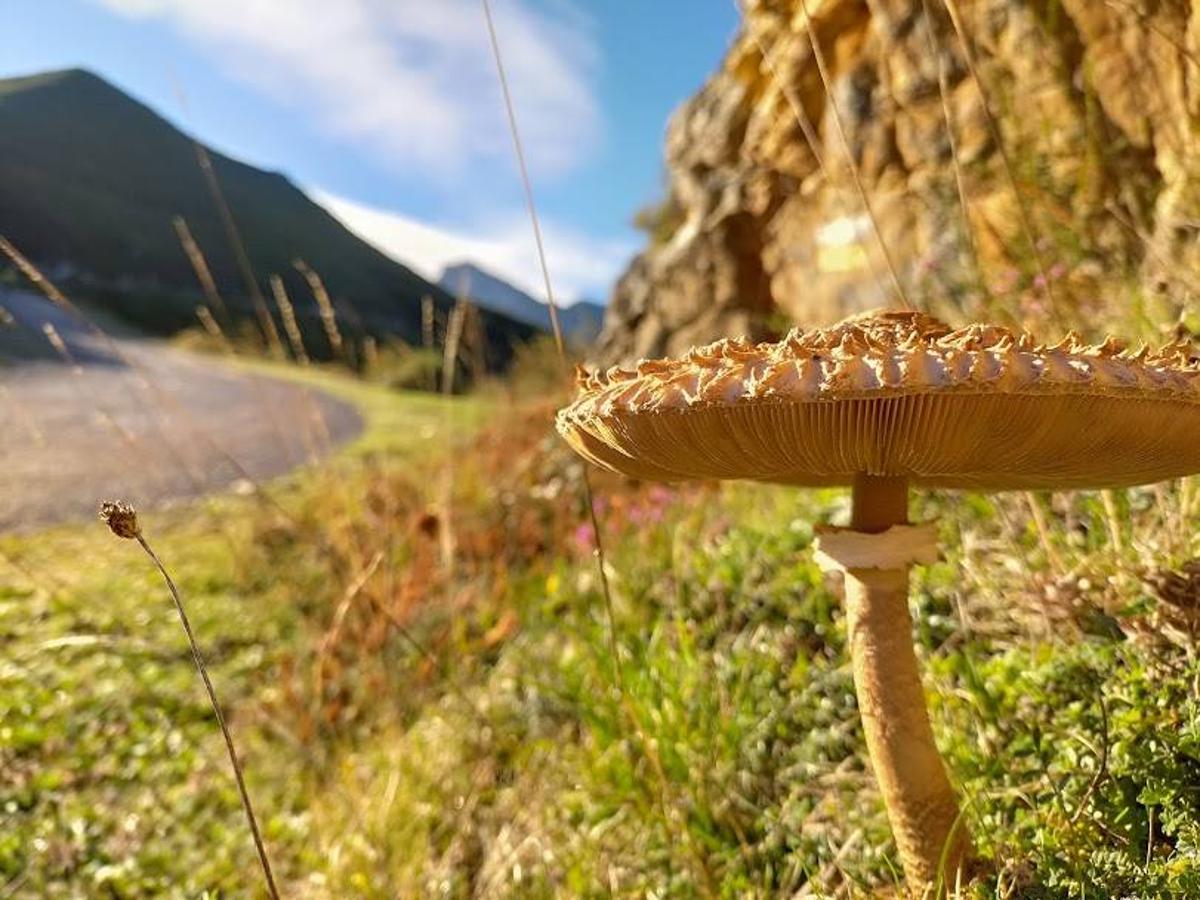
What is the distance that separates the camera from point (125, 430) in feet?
14.7

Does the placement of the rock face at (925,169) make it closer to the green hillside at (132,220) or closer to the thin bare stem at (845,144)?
the thin bare stem at (845,144)

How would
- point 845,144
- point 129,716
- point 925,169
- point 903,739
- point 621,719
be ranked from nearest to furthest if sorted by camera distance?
point 903,739
point 845,144
point 621,719
point 129,716
point 925,169

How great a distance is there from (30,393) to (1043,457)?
9088 mm

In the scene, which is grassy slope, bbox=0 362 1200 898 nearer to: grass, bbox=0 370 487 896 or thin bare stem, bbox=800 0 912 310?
grass, bbox=0 370 487 896

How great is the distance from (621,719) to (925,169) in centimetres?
471

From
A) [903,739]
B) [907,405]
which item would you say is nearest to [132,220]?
[903,739]

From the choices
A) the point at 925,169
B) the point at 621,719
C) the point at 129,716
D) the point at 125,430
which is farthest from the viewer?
the point at 925,169

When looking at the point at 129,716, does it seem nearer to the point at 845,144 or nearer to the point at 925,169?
the point at 845,144

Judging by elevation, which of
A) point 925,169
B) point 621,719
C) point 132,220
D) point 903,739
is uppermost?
point 132,220

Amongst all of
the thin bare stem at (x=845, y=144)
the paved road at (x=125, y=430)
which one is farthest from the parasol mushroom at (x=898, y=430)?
the paved road at (x=125, y=430)

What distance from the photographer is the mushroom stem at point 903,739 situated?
141cm

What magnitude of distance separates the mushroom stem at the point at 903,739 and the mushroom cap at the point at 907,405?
25cm

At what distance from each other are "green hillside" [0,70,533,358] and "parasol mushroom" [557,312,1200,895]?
31.1 m

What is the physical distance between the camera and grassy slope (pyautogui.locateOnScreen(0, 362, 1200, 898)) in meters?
1.65
